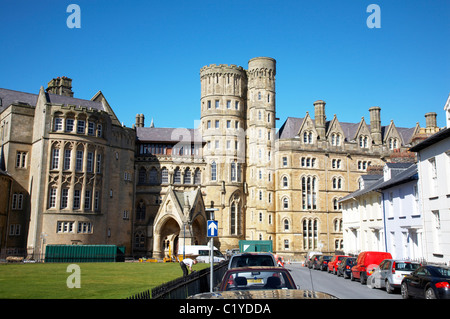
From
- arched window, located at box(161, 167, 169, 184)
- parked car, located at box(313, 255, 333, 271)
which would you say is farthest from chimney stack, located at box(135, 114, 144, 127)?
parked car, located at box(313, 255, 333, 271)

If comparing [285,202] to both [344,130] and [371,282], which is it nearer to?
[344,130]

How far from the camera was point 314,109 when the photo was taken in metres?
69.3

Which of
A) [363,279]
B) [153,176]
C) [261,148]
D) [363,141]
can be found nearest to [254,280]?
[363,279]

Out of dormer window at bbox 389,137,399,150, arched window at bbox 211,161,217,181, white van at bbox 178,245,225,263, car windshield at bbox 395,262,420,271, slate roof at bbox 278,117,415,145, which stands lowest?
white van at bbox 178,245,225,263

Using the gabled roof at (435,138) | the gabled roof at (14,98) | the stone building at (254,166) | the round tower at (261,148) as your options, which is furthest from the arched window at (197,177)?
the gabled roof at (435,138)

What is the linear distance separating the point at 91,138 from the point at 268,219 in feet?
91.3

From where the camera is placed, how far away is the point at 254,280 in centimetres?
988

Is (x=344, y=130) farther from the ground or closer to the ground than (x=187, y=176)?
farther from the ground

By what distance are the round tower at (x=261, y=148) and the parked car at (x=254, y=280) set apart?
53676 millimetres

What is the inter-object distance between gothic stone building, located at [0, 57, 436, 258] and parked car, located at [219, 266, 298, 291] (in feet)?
145

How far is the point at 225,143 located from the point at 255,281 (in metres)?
55.1

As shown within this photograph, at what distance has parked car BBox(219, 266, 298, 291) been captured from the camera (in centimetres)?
930

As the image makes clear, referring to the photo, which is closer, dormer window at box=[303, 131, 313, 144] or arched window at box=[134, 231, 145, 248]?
arched window at box=[134, 231, 145, 248]

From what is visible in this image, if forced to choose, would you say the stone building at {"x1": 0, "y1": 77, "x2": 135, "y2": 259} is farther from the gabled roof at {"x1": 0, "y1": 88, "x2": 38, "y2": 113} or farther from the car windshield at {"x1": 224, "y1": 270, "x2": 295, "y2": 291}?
the car windshield at {"x1": 224, "y1": 270, "x2": 295, "y2": 291}
